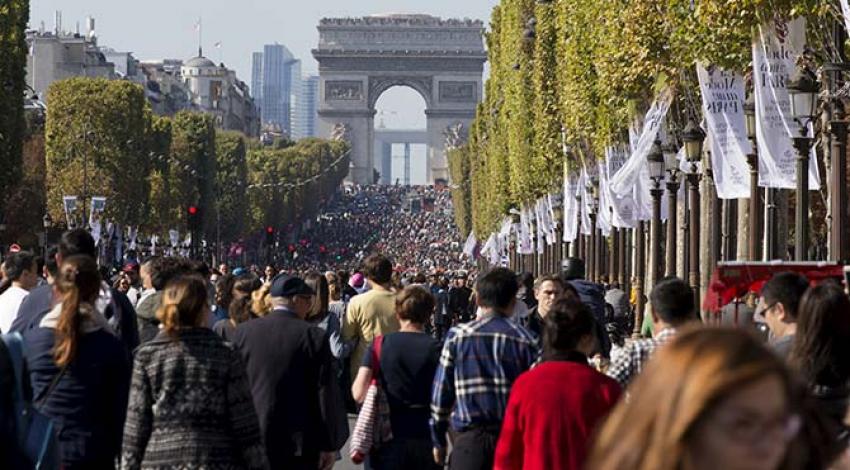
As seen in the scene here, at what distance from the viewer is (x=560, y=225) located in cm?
6041

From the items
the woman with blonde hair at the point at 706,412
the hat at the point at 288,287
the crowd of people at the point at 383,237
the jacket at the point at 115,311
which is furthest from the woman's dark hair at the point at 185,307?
the crowd of people at the point at 383,237

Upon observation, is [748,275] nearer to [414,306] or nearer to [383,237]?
[414,306]

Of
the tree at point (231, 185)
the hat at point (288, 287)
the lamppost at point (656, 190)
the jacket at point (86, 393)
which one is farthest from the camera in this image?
the tree at point (231, 185)

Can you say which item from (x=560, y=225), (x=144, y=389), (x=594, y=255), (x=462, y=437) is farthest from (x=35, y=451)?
(x=560, y=225)

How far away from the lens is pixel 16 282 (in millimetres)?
14000

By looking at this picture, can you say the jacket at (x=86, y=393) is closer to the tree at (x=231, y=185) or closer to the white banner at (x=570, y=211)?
the white banner at (x=570, y=211)

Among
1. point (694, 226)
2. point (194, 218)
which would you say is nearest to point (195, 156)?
point (194, 218)

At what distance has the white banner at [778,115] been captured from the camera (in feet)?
70.1

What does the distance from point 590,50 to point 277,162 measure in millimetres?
127113

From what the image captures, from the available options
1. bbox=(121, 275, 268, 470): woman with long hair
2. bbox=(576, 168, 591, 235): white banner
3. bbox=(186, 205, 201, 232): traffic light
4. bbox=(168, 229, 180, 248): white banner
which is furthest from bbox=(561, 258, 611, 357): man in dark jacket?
bbox=(168, 229, 180, 248): white banner

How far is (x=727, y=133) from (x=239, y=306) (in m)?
11.2

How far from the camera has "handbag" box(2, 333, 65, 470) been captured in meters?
8.16

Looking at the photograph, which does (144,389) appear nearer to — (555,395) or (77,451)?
(77,451)

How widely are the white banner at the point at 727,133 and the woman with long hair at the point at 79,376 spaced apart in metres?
14.3
